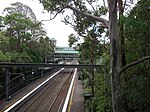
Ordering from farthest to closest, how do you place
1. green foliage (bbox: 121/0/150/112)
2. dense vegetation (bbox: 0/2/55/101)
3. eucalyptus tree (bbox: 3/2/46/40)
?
eucalyptus tree (bbox: 3/2/46/40) < dense vegetation (bbox: 0/2/55/101) < green foliage (bbox: 121/0/150/112)

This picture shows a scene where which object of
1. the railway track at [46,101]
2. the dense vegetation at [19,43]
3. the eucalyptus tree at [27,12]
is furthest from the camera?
the eucalyptus tree at [27,12]

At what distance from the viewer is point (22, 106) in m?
19.3

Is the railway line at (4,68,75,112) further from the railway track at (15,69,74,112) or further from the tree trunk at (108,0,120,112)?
the tree trunk at (108,0,120,112)

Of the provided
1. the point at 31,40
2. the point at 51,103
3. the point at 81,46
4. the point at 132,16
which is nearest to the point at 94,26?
the point at 81,46

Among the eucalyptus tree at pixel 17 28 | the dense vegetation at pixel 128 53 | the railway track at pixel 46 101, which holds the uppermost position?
the eucalyptus tree at pixel 17 28

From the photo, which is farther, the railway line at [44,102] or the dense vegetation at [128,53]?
the railway line at [44,102]

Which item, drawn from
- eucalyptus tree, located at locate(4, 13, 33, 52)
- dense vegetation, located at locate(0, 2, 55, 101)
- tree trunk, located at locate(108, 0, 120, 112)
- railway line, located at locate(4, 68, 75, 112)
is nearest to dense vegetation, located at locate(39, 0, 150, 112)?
tree trunk, located at locate(108, 0, 120, 112)

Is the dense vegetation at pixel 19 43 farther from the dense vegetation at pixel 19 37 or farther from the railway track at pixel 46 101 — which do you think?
the railway track at pixel 46 101

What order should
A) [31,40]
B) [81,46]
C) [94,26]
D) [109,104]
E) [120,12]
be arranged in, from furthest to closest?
1. [31,40]
2. [81,46]
3. [94,26]
4. [109,104]
5. [120,12]

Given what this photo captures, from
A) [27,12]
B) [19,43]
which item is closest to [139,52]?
[19,43]

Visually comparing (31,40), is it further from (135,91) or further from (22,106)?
(135,91)

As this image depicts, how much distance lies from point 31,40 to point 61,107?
1587 cm

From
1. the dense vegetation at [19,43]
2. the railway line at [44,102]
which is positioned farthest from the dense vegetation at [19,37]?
the railway line at [44,102]

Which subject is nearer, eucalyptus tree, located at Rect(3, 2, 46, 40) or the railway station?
the railway station
